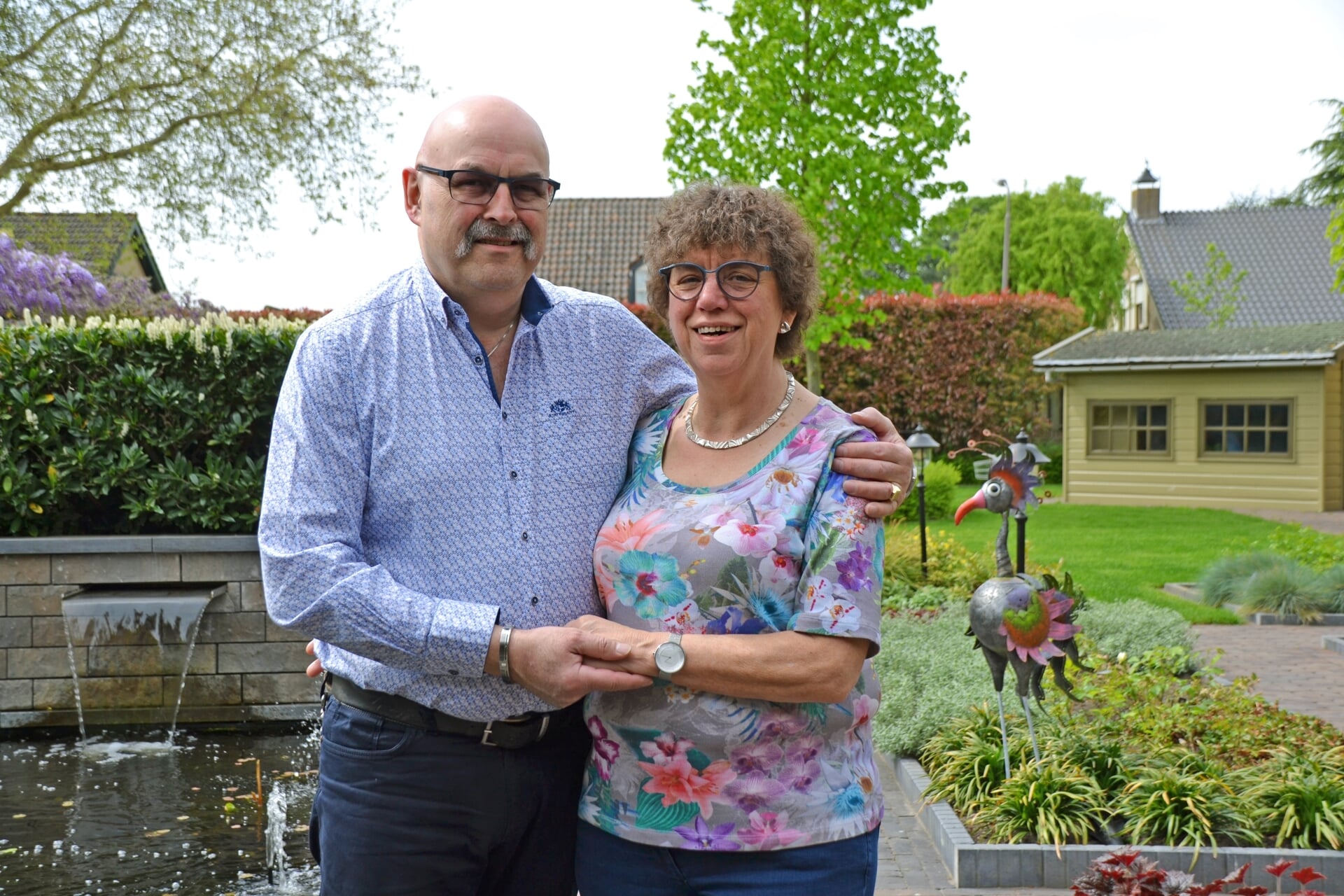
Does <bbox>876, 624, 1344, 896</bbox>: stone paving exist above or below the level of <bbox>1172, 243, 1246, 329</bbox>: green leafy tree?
below

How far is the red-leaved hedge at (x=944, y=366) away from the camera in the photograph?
24.1 metres

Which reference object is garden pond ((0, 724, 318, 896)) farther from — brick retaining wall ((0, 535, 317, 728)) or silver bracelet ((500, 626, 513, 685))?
silver bracelet ((500, 626, 513, 685))

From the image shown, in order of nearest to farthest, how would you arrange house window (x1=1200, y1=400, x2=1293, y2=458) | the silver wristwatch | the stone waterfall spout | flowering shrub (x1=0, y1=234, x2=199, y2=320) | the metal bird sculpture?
1. the silver wristwatch
2. the metal bird sculpture
3. the stone waterfall spout
4. flowering shrub (x1=0, y1=234, x2=199, y2=320)
5. house window (x1=1200, y1=400, x2=1293, y2=458)

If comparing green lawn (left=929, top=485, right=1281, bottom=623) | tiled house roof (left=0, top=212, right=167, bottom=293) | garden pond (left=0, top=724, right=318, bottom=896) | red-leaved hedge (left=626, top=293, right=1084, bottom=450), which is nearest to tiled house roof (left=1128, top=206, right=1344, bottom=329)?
red-leaved hedge (left=626, top=293, right=1084, bottom=450)

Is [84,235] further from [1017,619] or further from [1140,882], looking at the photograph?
[1140,882]

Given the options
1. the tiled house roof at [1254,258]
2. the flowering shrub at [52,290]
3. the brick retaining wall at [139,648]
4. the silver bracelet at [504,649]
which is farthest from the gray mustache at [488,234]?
the tiled house roof at [1254,258]

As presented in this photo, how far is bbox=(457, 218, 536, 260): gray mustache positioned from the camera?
249 cm

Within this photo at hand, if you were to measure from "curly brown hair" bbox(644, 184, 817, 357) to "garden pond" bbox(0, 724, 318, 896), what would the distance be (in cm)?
333

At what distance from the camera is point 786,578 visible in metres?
2.22

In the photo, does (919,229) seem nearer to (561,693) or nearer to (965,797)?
(965,797)

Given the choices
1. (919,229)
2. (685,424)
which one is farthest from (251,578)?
(919,229)

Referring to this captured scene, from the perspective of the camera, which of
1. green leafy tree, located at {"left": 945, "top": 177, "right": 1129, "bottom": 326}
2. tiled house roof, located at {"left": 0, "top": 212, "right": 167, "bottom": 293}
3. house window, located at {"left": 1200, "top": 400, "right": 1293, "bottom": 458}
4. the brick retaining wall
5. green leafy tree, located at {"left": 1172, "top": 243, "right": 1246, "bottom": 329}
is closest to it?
the brick retaining wall

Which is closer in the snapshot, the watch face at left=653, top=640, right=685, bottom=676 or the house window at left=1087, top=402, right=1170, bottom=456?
the watch face at left=653, top=640, right=685, bottom=676

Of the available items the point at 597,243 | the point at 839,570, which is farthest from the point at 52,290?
the point at 597,243
